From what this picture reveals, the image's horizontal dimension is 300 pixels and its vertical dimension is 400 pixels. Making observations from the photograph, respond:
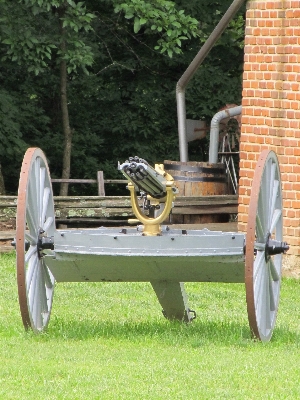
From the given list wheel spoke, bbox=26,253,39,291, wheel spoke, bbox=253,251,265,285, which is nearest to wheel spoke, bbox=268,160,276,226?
wheel spoke, bbox=253,251,265,285

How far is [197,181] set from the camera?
13.3 m

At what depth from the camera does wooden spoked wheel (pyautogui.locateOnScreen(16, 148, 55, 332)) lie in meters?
6.53

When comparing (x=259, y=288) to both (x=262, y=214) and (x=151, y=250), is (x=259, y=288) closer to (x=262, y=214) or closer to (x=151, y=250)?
(x=262, y=214)

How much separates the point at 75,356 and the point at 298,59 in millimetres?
5449

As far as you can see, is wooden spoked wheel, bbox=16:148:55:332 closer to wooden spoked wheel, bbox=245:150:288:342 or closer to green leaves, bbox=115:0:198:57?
wooden spoked wheel, bbox=245:150:288:342

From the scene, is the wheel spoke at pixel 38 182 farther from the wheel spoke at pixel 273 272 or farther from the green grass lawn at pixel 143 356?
the wheel spoke at pixel 273 272

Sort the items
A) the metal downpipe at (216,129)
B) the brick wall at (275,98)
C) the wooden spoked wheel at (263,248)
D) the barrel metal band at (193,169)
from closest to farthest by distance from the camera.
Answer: the wooden spoked wheel at (263,248)
the brick wall at (275,98)
the barrel metal band at (193,169)
the metal downpipe at (216,129)

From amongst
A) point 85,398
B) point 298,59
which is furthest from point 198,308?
point 85,398

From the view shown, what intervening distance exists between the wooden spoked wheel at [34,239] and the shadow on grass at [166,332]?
20 centimetres

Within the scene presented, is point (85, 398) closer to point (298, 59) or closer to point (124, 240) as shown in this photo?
point (124, 240)

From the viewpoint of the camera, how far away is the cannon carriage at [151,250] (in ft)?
21.4

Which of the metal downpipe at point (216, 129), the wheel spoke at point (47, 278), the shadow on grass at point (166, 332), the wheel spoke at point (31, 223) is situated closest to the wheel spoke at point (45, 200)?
the wheel spoke at point (31, 223)

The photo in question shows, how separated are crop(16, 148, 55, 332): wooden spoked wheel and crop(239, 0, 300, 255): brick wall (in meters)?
4.05

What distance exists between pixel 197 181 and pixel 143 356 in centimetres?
712
